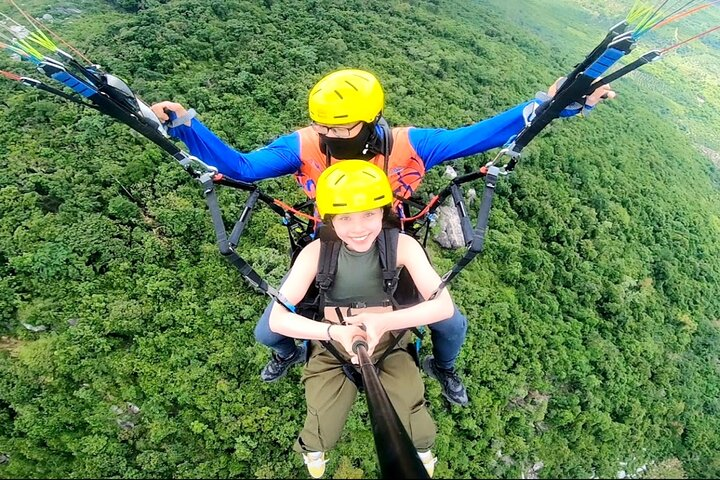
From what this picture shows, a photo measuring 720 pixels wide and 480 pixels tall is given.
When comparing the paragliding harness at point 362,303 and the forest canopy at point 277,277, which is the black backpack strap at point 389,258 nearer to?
the paragliding harness at point 362,303

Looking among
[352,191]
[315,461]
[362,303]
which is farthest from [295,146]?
[315,461]

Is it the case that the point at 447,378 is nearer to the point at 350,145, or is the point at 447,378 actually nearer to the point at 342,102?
the point at 350,145

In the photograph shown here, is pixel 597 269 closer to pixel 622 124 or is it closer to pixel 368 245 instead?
pixel 622 124

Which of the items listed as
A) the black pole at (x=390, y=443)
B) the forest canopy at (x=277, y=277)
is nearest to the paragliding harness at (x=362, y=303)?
the black pole at (x=390, y=443)

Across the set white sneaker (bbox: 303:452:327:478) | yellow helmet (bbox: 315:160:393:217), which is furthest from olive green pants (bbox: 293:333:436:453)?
yellow helmet (bbox: 315:160:393:217)

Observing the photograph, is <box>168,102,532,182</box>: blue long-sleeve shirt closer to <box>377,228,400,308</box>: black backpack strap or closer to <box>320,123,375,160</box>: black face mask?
<box>320,123,375,160</box>: black face mask

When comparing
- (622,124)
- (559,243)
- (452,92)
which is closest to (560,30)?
(622,124)
